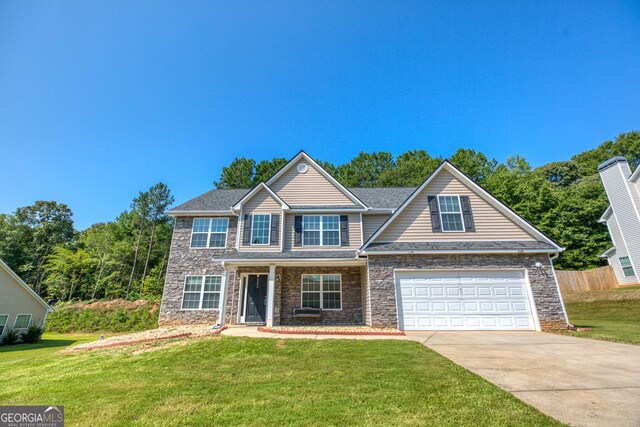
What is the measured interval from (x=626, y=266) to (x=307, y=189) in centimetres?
2356

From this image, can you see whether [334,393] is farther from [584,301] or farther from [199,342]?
[584,301]

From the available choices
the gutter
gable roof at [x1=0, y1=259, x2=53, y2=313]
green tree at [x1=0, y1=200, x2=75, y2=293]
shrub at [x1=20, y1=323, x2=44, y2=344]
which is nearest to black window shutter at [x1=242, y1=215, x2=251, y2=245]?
the gutter

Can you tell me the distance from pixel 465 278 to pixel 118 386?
11165mm

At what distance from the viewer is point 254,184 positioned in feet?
101

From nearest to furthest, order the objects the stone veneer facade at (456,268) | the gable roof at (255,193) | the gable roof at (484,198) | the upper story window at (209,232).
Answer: the stone veneer facade at (456,268) → the gable roof at (484,198) → the gable roof at (255,193) → the upper story window at (209,232)

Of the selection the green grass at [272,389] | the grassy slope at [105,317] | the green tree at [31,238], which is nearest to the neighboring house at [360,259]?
the green grass at [272,389]

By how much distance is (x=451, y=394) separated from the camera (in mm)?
4039

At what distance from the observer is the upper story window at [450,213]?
1184 centimetres

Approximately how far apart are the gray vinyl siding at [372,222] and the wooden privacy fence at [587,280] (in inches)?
612

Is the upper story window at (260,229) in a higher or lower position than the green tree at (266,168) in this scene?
lower

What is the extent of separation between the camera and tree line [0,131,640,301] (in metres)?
27.0

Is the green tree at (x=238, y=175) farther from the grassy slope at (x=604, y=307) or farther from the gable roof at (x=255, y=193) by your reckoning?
the grassy slope at (x=604, y=307)

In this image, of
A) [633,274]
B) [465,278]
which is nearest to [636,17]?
[465,278]

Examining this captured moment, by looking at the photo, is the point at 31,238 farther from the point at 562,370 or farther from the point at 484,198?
the point at 562,370
